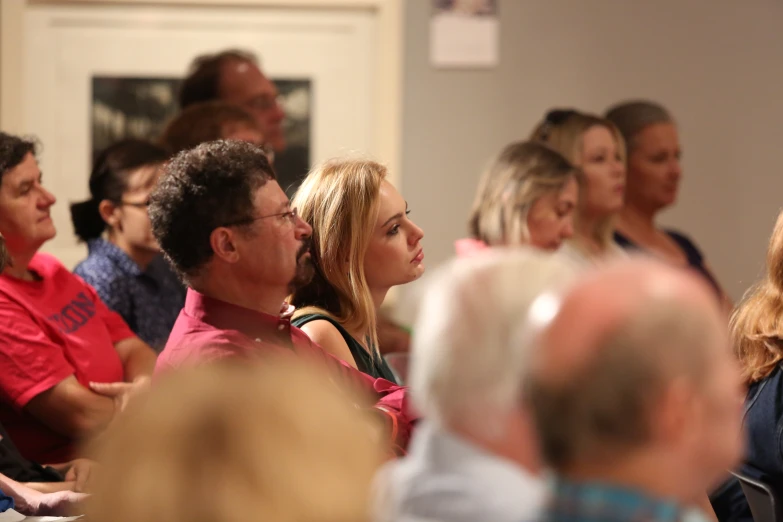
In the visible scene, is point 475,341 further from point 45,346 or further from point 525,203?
point 525,203

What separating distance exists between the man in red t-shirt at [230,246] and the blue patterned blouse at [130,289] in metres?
1.12

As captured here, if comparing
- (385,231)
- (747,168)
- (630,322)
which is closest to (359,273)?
(385,231)

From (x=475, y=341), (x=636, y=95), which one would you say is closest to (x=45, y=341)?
(x=475, y=341)

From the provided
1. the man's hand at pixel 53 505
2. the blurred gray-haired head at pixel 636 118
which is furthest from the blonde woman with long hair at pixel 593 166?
the man's hand at pixel 53 505

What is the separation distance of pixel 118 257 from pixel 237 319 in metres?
1.28

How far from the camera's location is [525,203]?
358cm

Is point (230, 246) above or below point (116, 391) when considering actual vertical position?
above

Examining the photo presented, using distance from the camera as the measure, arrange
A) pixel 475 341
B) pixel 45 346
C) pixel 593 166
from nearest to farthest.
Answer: pixel 475 341 < pixel 45 346 < pixel 593 166

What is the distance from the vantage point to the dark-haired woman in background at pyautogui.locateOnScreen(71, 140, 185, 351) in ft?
10.5

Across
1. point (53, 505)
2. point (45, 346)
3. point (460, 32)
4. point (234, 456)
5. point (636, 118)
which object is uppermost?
point (460, 32)

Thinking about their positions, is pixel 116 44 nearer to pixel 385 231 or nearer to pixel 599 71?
pixel 599 71

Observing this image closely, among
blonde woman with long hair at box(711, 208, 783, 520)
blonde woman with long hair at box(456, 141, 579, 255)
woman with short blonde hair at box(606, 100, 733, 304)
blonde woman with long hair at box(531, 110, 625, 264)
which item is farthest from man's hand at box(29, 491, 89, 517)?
woman with short blonde hair at box(606, 100, 733, 304)

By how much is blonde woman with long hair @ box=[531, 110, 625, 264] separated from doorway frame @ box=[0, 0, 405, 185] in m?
0.95

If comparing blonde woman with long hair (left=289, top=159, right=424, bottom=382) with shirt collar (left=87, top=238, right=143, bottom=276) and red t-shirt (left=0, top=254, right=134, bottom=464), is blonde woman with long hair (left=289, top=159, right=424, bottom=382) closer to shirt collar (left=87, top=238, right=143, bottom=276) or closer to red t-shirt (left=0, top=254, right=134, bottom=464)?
red t-shirt (left=0, top=254, right=134, bottom=464)
